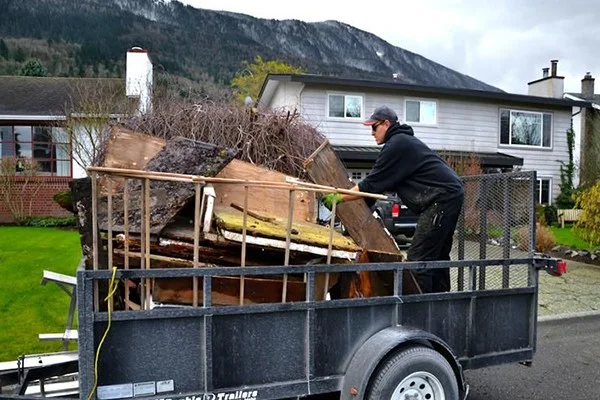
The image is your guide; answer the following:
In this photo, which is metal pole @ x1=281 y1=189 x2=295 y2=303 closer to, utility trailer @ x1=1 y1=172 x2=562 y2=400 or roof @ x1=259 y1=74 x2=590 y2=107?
utility trailer @ x1=1 y1=172 x2=562 y2=400

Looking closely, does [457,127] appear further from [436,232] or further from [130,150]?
[130,150]

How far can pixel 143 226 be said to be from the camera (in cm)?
295

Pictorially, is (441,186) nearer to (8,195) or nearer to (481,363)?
(481,363)

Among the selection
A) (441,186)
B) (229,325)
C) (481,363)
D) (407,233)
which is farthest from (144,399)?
(407,233)

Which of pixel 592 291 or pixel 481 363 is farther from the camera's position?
pixel 592 291

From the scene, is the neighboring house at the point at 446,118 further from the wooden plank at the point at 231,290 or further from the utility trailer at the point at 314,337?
the wooden plank at the point at 231,290

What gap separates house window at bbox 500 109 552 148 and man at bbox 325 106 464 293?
57.3ft

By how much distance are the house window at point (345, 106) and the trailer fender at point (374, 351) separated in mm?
14626

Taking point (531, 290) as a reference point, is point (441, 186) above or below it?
above

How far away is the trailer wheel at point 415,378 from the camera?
3.07 metres

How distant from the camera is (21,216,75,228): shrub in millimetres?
15312

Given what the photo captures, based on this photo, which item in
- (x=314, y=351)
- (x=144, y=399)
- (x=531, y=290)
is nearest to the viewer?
(x=144, y=399)

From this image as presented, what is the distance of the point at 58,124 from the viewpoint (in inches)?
613

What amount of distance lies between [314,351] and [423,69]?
156 metres
